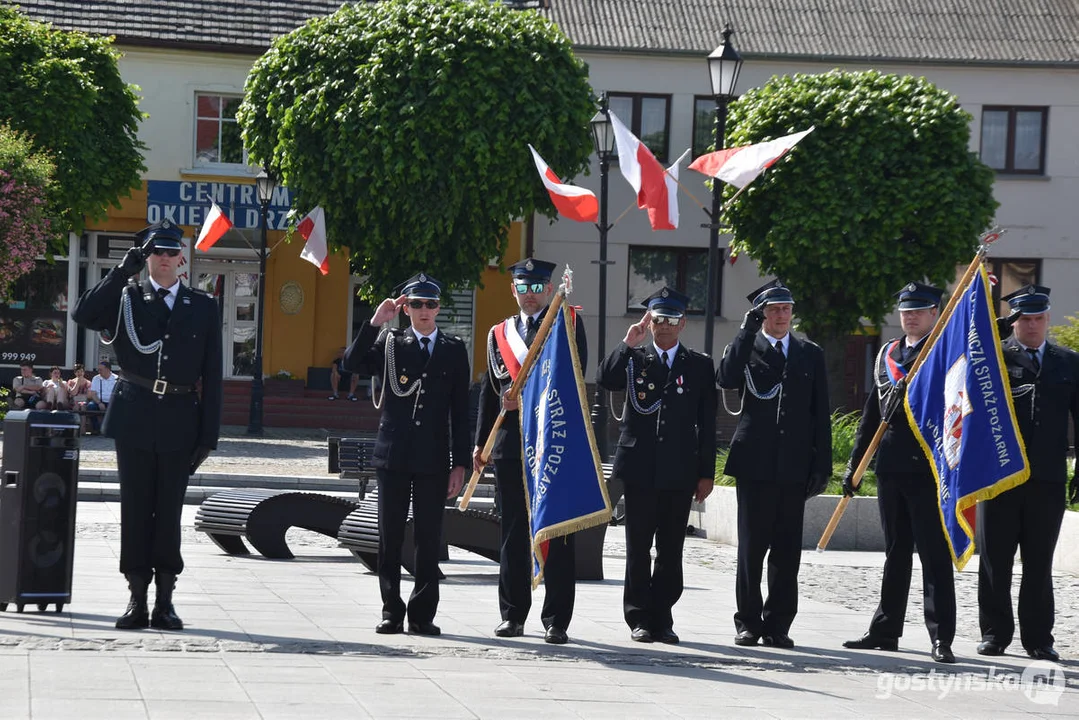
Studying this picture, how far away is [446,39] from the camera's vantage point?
29047mm

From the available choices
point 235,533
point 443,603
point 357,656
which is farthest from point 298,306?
point 357,656

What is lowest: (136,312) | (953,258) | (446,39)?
(136,312)

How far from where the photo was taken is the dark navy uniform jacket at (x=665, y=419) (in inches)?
334

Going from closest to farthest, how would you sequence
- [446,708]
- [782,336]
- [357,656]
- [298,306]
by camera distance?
[446,708], [357,656], [782,336], [298,306]

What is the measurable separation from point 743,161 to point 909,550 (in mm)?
8365

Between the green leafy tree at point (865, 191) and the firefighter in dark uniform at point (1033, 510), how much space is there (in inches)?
834

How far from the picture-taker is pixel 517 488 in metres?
8.56

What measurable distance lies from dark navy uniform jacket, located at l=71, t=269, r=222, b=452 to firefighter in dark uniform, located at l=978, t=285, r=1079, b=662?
4415 mm

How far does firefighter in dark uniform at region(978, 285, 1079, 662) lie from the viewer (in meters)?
8.53

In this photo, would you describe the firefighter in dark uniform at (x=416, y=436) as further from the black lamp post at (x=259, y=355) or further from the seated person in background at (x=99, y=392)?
the black lamp post at (x=259, y=355)

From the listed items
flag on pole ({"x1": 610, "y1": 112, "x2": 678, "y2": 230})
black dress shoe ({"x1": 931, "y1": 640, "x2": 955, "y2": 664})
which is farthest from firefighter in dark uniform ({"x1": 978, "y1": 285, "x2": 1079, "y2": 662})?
flag on pole ({"x1": 610, "y1": 112, "x2": 678, "y2": 230})

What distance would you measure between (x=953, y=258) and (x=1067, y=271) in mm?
6603

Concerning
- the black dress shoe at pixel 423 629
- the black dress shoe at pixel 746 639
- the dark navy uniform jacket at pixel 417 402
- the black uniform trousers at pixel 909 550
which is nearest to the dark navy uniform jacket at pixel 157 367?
the dark navy uniform jacket at pixel 417 402

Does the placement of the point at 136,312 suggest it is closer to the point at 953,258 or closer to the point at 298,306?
the point at 953,258
